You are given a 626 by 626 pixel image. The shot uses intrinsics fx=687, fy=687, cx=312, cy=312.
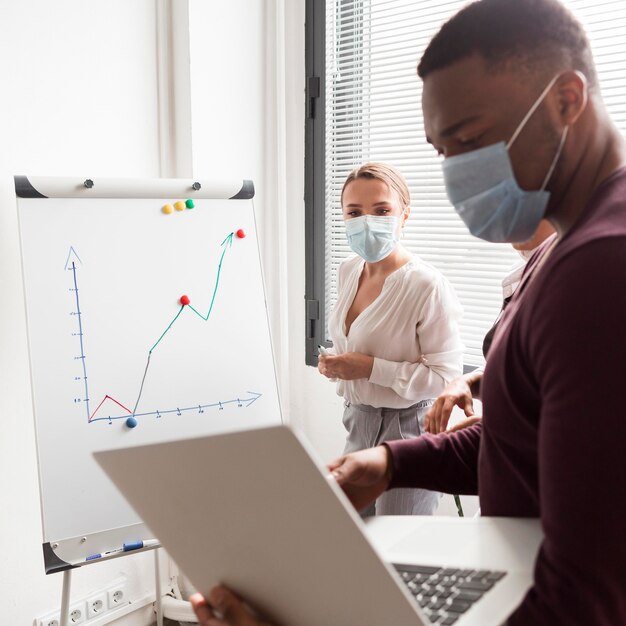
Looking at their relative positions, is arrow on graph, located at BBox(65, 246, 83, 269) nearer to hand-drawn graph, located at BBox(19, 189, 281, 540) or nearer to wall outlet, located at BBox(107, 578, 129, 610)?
hand-drawn graph, located at BBox(19, 189, 281, 540)

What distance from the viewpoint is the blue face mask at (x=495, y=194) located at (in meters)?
0.80

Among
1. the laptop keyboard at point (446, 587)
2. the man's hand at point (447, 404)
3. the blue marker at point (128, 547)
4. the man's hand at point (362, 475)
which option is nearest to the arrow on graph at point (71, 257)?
the blue marker at point (128, 547)

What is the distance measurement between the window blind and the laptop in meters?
1.79

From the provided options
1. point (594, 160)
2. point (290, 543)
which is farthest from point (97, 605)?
point (594, 160)

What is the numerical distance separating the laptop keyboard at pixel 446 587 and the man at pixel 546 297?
0.17ft

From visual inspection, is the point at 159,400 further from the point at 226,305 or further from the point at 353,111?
the point at 353,111

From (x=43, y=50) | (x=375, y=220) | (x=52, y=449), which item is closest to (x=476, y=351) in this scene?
(x=375, y=220)

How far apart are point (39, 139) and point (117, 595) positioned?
1535 millimetres

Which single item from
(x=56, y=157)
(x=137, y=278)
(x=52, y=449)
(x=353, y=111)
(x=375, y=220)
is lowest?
(x=52, y=449)

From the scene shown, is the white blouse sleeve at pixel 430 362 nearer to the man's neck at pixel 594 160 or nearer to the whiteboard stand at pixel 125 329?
the whiteboard stand at pixel 125 329

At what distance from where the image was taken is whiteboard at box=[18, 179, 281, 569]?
1770 mm

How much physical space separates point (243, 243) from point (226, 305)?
8.2 inches

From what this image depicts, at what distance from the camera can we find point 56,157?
6.94ft

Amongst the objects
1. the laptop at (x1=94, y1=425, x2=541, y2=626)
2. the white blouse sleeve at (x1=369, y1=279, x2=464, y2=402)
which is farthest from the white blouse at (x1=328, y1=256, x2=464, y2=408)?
the laptop at (x1=94, y1=425, x2=541, y2=626)
